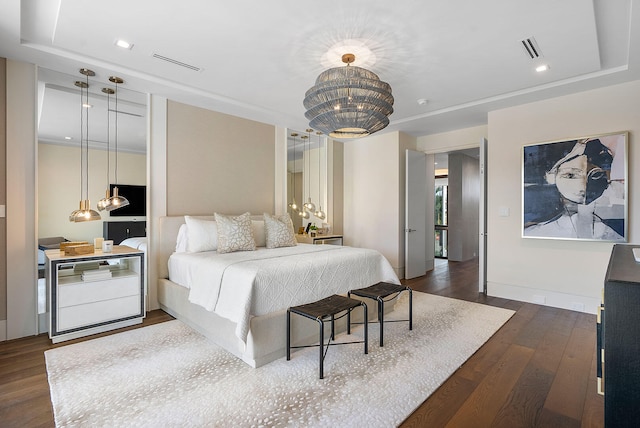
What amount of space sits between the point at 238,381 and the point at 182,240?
208 centimetres

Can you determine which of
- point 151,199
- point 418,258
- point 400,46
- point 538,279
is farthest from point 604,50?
point 151,199

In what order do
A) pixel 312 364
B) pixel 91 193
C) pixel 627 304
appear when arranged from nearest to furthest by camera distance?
pixel 627 304 → pixel 312 364 → pixel 91 193

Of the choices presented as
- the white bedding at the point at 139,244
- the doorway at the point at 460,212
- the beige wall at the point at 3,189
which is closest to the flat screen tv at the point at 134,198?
the white bedding at the point at 139,244

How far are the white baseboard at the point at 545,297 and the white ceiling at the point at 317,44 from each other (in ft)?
8.01

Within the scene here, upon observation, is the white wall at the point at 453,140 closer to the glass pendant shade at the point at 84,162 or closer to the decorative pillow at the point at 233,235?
the decorative pillow at the point at 233,235

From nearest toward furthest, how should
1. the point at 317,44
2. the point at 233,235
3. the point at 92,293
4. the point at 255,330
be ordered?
the point at 255,330 < the point at 317,44 < the point at 92,293 < the point at 233,235

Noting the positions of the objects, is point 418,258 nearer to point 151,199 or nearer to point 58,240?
point 151,199

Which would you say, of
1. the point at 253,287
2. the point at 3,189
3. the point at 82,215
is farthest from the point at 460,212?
the point at 3,189

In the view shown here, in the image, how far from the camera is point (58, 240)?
14.3 feet

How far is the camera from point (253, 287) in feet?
7.82

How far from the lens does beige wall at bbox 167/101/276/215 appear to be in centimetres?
400

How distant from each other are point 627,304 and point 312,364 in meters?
2.04

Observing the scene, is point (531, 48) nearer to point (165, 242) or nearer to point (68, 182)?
point (165, 242)

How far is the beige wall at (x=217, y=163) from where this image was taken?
4.00 metres
